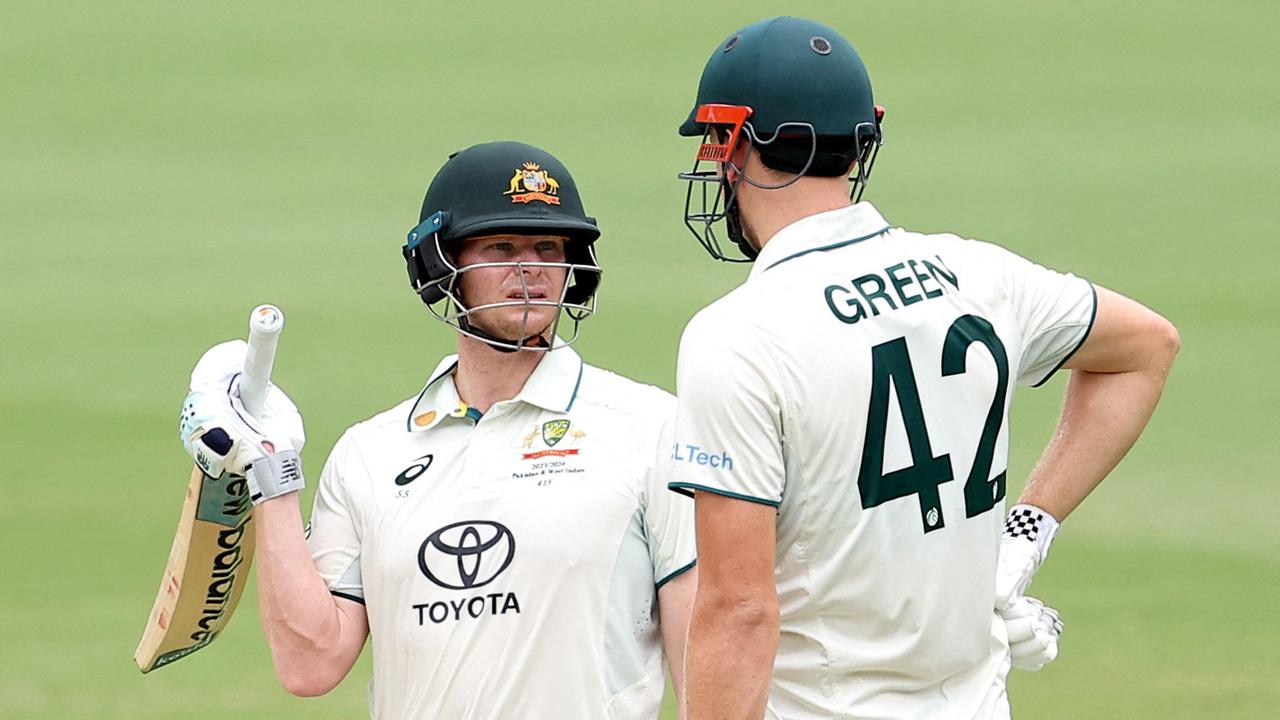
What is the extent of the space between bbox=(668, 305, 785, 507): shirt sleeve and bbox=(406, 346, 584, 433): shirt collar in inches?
28.0

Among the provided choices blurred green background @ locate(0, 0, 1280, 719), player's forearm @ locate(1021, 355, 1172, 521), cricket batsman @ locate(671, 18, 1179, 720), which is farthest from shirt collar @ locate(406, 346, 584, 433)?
blurred green background @ locate(0, 0, 1280, 719)

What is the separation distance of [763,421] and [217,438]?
1.06 metres

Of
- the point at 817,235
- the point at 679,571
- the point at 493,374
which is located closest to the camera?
the point at 817,235

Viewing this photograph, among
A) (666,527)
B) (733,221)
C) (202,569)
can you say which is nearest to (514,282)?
(666,527)

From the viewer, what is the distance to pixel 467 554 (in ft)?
9.61

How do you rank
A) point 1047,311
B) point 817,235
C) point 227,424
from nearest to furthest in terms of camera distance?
point 817,235
point 1047,311
point 227,424

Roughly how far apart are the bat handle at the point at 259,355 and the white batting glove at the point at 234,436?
0.07 feet

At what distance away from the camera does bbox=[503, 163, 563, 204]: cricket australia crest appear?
10.3ft

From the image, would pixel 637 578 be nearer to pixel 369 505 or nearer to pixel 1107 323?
pixel 369 505

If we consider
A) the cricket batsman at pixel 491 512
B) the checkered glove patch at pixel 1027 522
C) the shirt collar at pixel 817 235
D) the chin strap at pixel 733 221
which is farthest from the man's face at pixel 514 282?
the checkered glove patch at pixel 1027 522

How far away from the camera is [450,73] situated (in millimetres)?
9359

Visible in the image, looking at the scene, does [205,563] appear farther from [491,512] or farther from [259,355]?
[491,512]

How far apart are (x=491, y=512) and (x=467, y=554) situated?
0.26 ft

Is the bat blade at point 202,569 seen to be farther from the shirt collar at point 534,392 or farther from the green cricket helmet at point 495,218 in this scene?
the green cricket helmet at point 495,218
